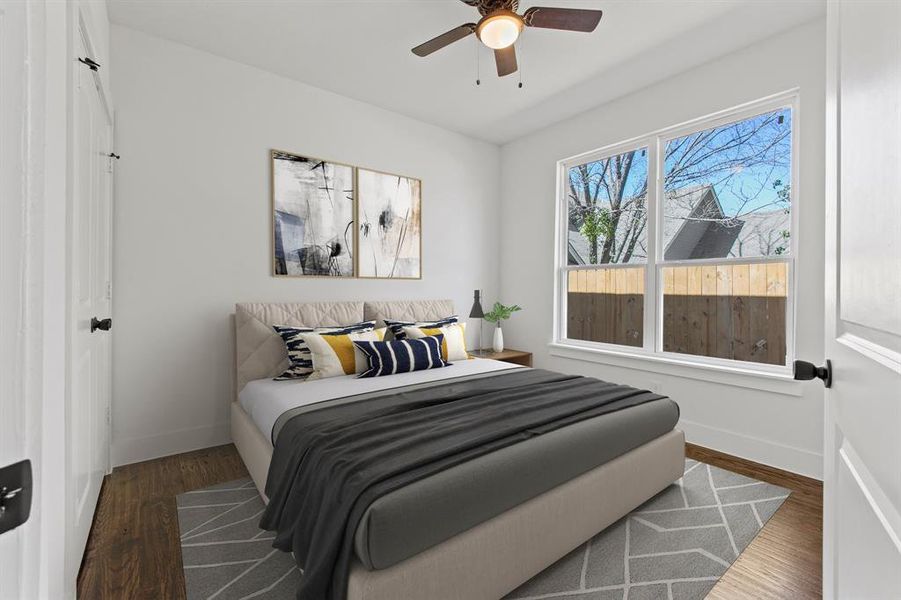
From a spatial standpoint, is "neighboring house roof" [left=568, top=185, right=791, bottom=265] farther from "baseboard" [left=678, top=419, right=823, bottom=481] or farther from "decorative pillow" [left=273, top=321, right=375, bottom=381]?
"decorative pillow" [left=273, top=321, right=375, bottom=381]

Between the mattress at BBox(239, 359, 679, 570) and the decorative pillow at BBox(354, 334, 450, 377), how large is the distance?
0.57 feet

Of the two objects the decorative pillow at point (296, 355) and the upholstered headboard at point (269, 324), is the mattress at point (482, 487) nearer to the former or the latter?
the decorative pillow at point (296, 355)

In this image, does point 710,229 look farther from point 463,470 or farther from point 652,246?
point 463,470

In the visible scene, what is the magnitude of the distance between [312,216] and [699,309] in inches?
129

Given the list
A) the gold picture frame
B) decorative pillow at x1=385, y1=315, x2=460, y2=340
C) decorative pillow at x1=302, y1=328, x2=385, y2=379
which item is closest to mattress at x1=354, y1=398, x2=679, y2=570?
decorative pillow at x1=302, y1=328, x2=385, y2=379

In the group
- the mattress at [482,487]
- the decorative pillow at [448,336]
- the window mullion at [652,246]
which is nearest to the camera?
the mattress at [482,487]

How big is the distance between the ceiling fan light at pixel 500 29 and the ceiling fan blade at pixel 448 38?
66 millimetres

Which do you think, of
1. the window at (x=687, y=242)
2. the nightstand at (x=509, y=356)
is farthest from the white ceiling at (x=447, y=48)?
the nightstand at (x=509, y=356)

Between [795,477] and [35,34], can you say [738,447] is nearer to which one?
[795,477]

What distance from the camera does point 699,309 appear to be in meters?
3.35

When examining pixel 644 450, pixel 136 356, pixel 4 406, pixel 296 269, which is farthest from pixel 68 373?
pixel 644 450

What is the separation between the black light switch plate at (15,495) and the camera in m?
0.45

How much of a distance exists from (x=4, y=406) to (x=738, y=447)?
12.2 feet

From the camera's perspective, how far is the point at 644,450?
7.21 feet
